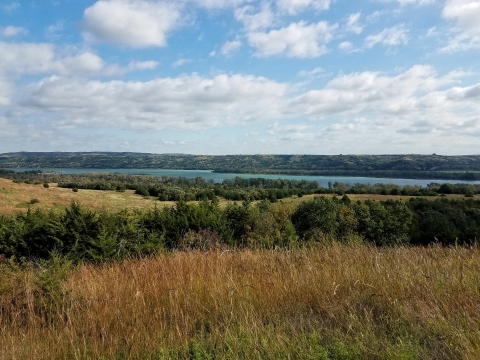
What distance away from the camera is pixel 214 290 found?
3.60 metres

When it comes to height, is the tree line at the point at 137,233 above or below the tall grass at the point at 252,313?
below

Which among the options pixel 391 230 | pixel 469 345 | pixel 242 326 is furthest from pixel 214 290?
pixel 391 230

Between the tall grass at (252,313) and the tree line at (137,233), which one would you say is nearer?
the tall grass at (252,313)

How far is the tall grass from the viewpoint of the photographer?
244cm

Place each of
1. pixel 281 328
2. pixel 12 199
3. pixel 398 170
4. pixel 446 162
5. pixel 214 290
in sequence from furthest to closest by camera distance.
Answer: pixel 398 170
pixel 446 162
pixel 12 199
pixel 214 290
pixel 281 328

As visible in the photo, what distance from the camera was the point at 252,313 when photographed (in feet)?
9.94

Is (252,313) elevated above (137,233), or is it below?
above

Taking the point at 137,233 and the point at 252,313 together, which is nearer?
the point at 252,313

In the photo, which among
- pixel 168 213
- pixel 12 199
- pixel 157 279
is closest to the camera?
pixel 157 279

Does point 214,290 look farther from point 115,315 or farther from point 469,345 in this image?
point 469,345

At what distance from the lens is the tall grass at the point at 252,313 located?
2436 mm

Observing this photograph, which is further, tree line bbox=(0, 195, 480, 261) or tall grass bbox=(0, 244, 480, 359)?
tree line bbox=(0, 195, 480, 261)

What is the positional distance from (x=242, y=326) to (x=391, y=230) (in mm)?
51717

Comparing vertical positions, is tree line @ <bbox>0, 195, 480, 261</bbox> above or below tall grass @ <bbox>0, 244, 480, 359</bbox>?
below
